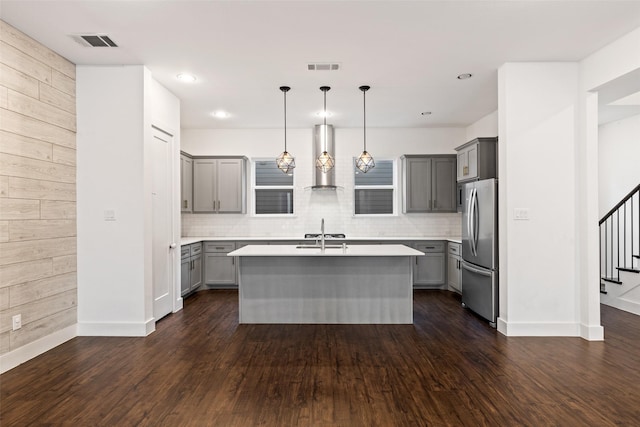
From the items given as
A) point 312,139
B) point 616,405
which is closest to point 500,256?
point 616,405

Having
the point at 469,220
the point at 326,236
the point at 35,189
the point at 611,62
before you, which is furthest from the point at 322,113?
the point at 35,189

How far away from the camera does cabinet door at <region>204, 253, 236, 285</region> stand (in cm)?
657

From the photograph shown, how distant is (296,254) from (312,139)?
136 inches

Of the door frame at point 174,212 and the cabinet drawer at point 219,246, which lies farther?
the cabinet drawer at point 219,246

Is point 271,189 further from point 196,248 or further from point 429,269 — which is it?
point 429,269

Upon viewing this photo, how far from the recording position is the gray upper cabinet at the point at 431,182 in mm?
6855

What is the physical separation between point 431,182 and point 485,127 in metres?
1.28

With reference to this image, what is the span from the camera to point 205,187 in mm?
6840

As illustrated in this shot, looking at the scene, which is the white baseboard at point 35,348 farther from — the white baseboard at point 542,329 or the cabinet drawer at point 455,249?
the cabinet drawer at point 455,249

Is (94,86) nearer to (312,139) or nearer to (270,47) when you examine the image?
(270,47)

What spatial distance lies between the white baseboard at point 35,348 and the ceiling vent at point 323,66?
12.6ft

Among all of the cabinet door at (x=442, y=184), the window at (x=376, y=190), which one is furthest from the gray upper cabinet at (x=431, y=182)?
the window at (x=376, y=190)

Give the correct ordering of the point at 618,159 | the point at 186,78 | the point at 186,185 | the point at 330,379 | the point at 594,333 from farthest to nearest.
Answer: the point at 186,185 → the point at 618,159 → the point at 186,78 → the point at 594,333 → the point at 330,379

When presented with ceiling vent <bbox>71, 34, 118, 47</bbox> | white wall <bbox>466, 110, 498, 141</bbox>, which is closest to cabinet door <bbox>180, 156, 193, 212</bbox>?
ceiling vent <bbox>71, 34, 118, 47</bbox>
